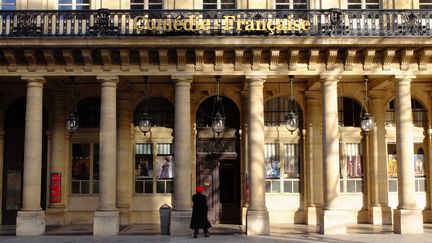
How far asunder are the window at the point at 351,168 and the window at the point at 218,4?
7.15 meters

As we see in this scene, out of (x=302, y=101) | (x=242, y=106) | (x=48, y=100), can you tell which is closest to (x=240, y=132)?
(x=242, y=106)

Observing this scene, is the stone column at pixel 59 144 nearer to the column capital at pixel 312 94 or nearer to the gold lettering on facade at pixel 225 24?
the gold lettering on facade at pixel 225 24

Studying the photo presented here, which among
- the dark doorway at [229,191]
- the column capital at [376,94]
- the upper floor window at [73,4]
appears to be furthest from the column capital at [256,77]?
the upper floor window at [73,4]

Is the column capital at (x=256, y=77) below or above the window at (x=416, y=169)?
above

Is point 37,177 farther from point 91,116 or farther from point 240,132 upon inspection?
point 240,132

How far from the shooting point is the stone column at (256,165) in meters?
18.2

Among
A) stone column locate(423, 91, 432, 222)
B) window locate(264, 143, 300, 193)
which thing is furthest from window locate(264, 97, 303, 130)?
stone column locate(423, 91, 432, 222)

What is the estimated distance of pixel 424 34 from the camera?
18.7 meters

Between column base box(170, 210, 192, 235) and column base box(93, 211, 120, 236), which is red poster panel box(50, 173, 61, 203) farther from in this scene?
column base box(170, 210, 192, 235)

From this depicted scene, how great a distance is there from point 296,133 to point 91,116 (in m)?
8.23

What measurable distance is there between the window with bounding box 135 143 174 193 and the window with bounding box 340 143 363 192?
683 cm

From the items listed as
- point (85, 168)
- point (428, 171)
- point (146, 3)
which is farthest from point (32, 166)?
point (428, 171)

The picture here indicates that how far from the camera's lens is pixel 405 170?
18.6 meters

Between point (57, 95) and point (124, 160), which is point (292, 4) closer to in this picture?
point (124, 160)
